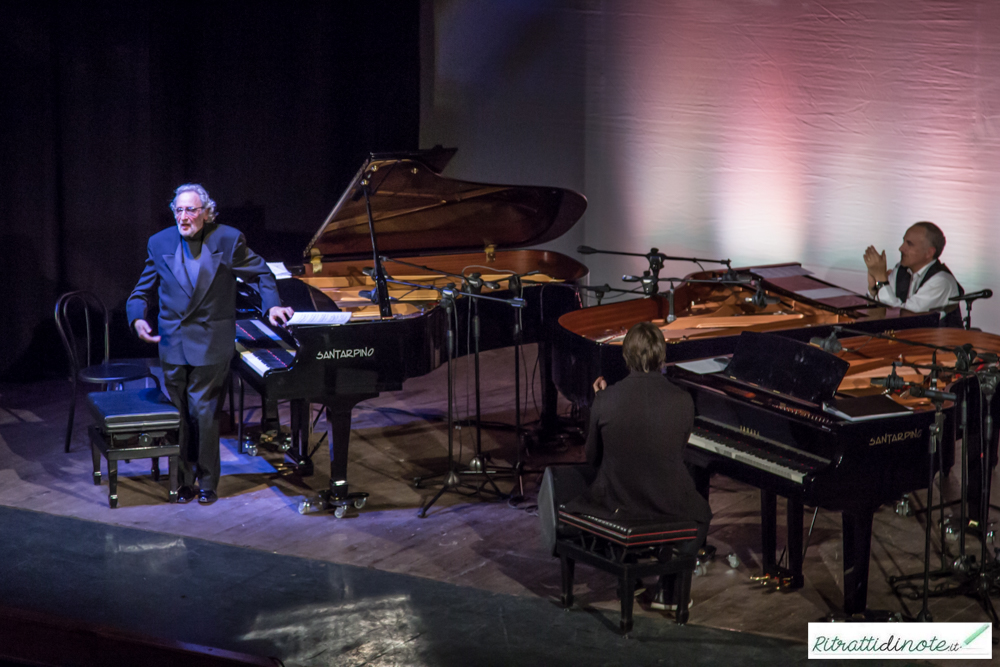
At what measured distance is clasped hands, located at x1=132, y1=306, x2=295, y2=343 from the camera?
215 inches

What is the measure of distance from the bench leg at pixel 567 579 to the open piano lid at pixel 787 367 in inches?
41.3

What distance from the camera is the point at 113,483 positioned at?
18.4ft

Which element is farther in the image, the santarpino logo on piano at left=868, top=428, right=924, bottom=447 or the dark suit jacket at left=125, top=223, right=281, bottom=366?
the dark suit jacket at left=125, top=223, right=281, bottom=366

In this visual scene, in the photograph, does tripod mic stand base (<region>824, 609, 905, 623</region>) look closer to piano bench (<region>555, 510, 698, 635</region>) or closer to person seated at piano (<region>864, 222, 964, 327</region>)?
piano bench (<region>555, 510, 698, 635</region>)

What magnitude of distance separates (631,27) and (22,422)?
207 inches

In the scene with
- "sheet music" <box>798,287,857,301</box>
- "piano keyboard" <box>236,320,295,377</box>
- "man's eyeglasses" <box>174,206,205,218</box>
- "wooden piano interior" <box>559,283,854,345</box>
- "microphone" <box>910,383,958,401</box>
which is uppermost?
"man's eyeglasses" <box>174,206,205,218</box>

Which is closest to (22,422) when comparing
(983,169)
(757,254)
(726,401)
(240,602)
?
(240,602)

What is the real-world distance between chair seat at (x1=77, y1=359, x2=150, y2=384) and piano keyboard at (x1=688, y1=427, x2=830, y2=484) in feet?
10.9

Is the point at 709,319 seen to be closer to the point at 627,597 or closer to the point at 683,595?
the point at 683,595

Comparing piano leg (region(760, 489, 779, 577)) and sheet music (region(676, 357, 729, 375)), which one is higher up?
sheet music (region(676, 357, 729, 375))

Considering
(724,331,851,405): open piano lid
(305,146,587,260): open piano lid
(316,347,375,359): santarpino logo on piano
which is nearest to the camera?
(724,331,851,405): open piano lid

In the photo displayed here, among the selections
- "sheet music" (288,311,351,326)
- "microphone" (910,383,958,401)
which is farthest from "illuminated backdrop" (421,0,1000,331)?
"sheet music" (288,311,351,326)

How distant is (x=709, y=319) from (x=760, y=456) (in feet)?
5.63

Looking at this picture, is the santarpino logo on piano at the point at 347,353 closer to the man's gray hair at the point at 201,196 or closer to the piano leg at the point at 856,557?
the man's gray hair at the point at 201,196
